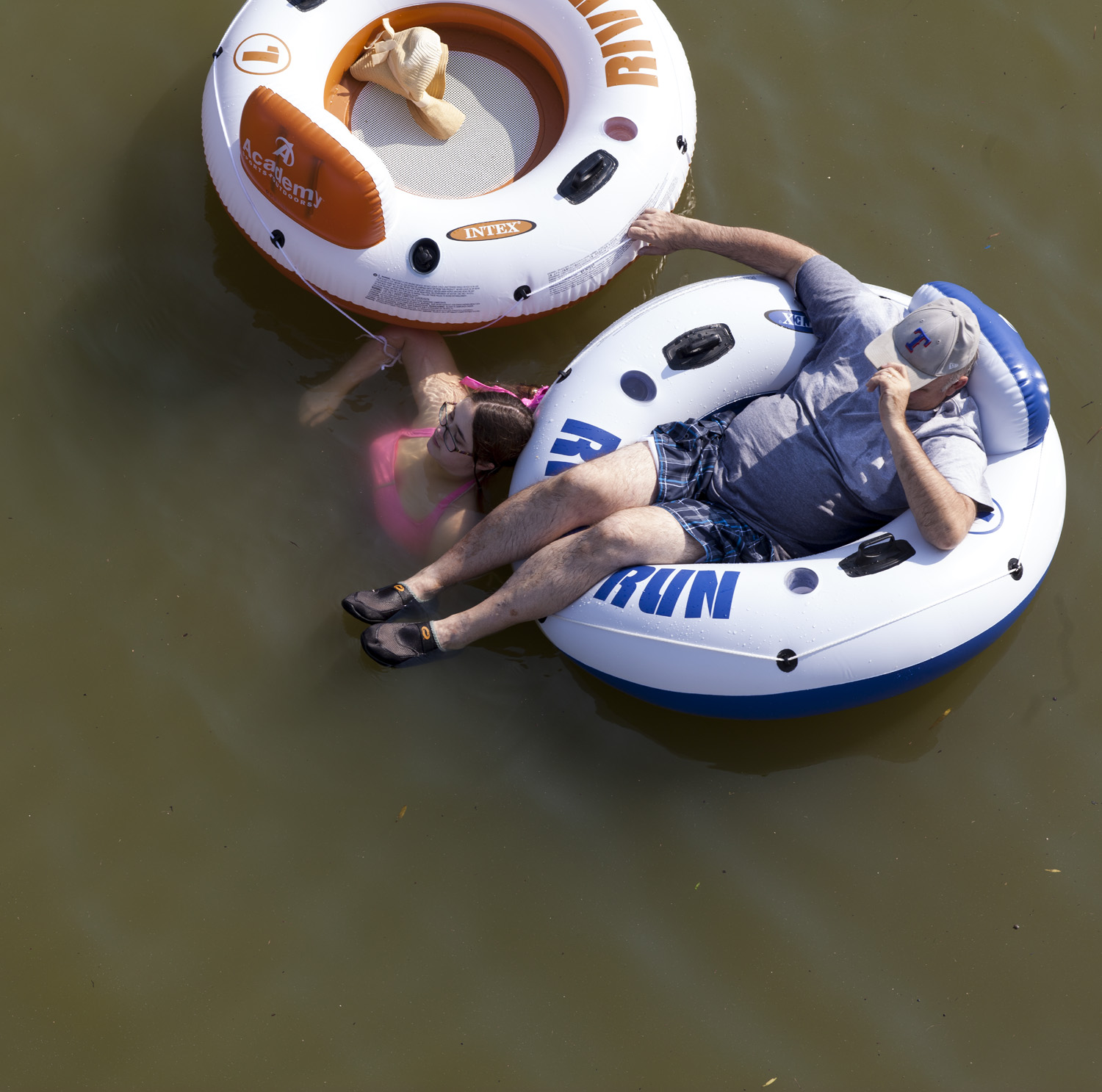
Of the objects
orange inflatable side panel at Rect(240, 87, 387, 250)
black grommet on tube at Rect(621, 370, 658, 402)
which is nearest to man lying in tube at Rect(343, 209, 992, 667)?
black grommet on tube at Rect(621, 370, 658, 402)

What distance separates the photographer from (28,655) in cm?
325

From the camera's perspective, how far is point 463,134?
366 centimetres

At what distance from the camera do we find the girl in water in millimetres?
3104

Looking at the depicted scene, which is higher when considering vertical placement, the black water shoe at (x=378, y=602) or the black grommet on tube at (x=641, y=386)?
the black grommet on tube at (x=641, y=386)

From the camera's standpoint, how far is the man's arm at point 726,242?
3273 millimetres

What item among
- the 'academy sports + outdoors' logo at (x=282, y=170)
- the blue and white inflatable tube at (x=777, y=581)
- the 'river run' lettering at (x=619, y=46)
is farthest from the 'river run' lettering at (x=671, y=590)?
the 'river run' lettering at (x=619, y=46)

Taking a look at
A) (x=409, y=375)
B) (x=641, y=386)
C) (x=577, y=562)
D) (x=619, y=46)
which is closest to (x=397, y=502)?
(x=409, y=375)

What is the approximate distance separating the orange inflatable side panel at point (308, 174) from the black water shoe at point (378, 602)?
1.10 metres

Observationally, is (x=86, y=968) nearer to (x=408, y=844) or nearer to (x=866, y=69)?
(x=408, y=844)

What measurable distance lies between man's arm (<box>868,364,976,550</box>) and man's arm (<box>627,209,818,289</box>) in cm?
64

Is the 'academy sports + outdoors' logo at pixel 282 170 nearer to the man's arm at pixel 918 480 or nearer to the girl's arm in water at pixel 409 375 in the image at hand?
the girl's arm in water at pixel 409 375

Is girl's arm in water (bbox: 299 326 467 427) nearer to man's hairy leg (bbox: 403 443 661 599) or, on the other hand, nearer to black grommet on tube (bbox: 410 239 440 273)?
black grommet on tube (bbox: 410 239 440 273)

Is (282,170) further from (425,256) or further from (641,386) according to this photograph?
(641,386)

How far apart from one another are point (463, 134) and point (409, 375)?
922mm
